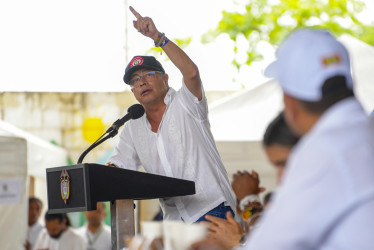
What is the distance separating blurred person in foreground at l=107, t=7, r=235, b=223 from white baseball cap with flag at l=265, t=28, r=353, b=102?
5.91ft

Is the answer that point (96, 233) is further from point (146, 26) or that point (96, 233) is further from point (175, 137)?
point (146, 26)

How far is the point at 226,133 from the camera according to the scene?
6.74 metres

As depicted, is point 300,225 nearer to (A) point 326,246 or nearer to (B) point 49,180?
(A) point 326,246

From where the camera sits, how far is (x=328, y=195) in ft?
4.27

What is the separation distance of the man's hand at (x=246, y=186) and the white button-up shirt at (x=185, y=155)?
4.88ft

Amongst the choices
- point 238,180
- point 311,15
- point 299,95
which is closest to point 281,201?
point 299,95

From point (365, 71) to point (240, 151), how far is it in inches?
56.4

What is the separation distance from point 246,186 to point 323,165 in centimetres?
383

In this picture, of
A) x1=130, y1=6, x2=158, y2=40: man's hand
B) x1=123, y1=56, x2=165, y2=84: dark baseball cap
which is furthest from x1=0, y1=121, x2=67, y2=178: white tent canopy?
x1=130, y1=6, x2=158, y2=40: man's hand

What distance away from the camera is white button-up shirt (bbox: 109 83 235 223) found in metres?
3.31

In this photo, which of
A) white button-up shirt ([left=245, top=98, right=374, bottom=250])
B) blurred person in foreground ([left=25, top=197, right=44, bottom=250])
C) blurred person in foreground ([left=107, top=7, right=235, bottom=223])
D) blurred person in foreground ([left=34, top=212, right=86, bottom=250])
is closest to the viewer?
white button-up shirt ([left=245, top=98, right=374, bottom=250])

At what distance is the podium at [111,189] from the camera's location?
274 centimetres

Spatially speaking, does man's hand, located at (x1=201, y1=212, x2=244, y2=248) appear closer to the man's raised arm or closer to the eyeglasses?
the man's raised arm

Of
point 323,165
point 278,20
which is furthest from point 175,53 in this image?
point 278,20
